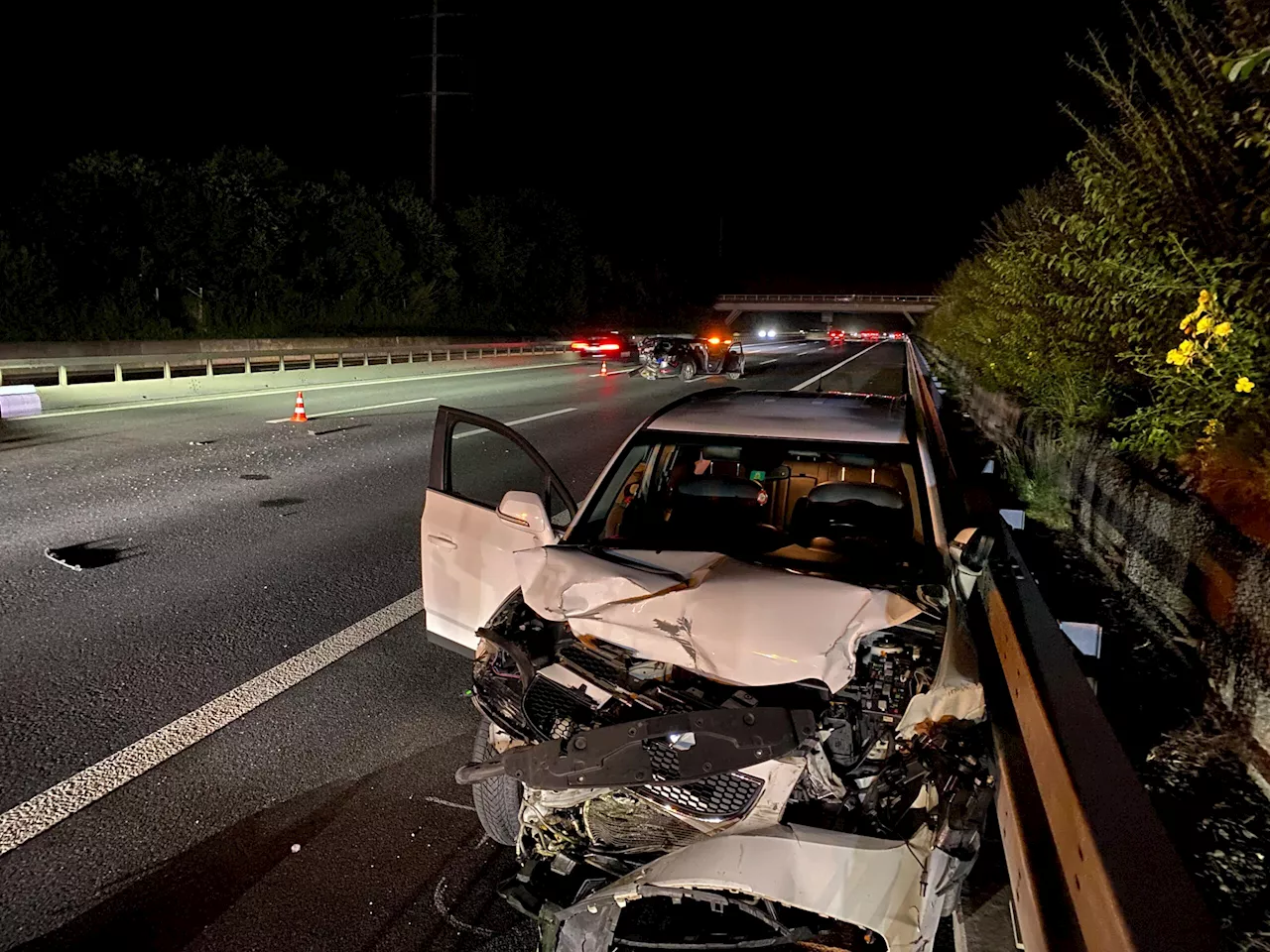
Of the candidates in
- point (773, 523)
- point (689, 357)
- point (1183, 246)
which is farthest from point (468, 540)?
point (689, 357)

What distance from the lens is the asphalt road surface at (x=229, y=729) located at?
2.99m

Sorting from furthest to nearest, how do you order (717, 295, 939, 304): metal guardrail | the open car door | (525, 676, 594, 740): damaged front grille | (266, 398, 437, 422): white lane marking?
(717, 295, 939, 304): metal guardrail < (266, 398, 437, 422): white lane marking < the open car door < (525, 676, 594, 740): damaged front grille

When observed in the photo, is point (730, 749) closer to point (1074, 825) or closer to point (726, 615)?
point (726, 615)

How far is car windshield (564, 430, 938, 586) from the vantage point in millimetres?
3812

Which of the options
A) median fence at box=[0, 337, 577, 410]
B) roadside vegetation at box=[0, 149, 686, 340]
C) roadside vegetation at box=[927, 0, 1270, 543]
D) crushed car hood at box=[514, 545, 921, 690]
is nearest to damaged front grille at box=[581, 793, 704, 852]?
crushed car hood at box=[514, 545, 921, 690]

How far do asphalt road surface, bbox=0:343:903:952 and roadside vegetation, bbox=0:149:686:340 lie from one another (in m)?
26.0

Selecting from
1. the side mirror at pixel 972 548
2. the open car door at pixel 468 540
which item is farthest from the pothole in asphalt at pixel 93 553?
the side mirror at pixel 972 548

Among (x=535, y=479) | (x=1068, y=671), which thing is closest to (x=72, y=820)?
(x=1068, y=671)

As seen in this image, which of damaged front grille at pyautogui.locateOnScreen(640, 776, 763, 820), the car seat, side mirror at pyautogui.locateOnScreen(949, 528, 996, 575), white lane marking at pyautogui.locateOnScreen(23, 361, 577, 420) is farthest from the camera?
Result: white lane marking at pyautogui.locateOnScreen(23, 361, 577, 420)

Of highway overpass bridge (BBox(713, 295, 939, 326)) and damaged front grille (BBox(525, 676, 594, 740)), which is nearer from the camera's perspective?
damaged front grille (BBox(525, 676, 594, 740))

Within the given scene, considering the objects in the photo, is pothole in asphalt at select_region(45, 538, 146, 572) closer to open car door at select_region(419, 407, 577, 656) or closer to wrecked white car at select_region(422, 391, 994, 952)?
open car door at select_region(419, 407, 577, 656)

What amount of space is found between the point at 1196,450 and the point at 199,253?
125 feet

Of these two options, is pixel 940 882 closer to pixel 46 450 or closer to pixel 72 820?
pixel 72 820

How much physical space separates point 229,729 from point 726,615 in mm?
2639
